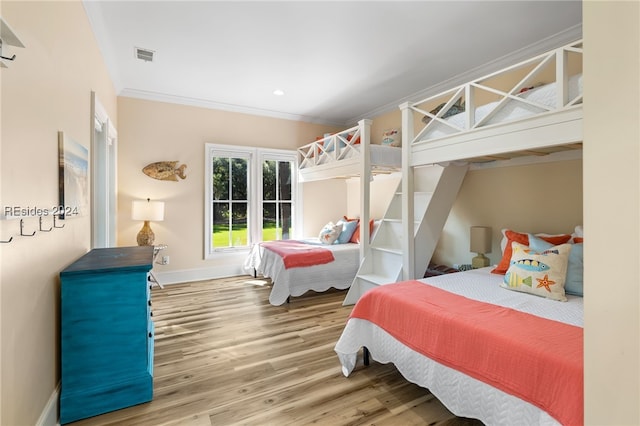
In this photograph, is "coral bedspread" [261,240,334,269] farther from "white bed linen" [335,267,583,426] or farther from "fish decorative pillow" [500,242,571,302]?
"fish decorative pillow" [500,242,571,302]

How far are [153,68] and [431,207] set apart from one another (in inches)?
141

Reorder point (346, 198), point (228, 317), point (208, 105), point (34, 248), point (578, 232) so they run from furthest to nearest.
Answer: point (346, 198) < point (208, 105) < point (228, 317) < point (578, 232) < point (34, 248)

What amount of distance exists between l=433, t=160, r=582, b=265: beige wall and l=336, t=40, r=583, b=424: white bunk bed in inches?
32.4

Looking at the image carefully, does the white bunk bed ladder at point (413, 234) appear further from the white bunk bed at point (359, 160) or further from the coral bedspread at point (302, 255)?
the coral bedspread at point (302, 255)

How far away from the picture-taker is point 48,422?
1.60 meters

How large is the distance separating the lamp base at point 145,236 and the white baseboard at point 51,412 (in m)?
2.55

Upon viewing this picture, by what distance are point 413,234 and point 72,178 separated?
2.78 m

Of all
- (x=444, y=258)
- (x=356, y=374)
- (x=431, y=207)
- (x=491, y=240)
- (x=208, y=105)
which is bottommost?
(x=356, y=374)

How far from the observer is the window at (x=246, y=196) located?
4.88m

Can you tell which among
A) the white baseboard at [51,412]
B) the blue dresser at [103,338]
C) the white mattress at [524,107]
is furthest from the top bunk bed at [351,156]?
the white baseboard at [51,412]

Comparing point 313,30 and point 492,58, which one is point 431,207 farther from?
point 313,30

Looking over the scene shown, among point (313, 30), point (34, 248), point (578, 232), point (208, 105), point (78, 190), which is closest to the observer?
point (34, 248)

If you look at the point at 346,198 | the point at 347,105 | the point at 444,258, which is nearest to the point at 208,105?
the point at 347,105

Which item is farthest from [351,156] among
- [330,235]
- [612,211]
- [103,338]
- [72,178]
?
[612,211]
